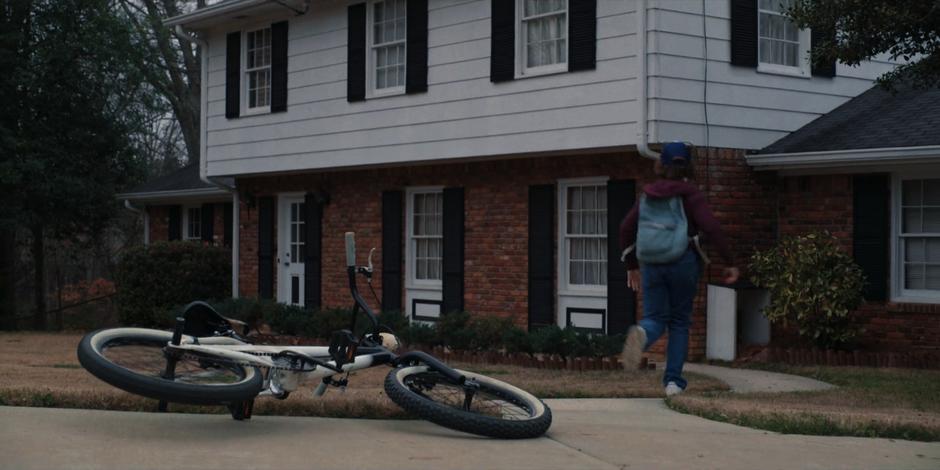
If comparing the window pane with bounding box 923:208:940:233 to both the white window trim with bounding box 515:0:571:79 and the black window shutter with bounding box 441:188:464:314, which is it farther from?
the black window shutter with bounding box 441:188:464:314

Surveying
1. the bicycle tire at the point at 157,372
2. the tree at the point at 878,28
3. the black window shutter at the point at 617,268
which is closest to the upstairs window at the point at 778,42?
the black window shutter at the point at 617,268

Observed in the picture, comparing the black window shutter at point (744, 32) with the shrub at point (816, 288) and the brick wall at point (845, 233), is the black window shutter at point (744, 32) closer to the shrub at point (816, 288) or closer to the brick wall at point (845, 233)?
the brick wall at point (845, 233)

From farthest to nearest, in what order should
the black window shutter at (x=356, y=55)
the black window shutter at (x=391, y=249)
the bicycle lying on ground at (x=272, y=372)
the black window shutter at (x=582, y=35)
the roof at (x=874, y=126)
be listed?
the black window shutter at (x=391, y=249), the black window shutter at (x=356, y=55), the black window shutter at (x=582, y=35), the roof at (x=874, y=126), the bicycle lying on ground at (x=272, y=372)

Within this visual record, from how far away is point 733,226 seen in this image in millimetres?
15398

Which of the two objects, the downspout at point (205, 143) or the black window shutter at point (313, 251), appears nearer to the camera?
the black window shutter at point (313, 251)

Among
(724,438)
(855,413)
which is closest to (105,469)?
(724,438)

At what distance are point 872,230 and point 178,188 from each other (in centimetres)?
1513

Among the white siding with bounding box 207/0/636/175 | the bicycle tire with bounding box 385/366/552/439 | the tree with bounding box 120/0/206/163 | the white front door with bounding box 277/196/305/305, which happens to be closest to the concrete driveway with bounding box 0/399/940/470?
the bicycle tire with bounding box 385/366/552/439

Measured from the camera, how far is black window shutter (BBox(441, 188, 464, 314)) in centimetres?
1812

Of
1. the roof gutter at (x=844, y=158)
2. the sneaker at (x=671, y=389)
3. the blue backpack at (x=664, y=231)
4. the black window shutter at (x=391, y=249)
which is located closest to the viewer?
the blue backpack at (x=664, y=231)

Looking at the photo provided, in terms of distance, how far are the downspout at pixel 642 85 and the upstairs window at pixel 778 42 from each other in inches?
77.8

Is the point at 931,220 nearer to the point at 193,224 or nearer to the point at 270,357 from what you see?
the point at 270,357

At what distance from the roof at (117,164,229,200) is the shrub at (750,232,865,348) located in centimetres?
1205

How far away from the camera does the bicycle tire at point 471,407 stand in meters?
6.84
